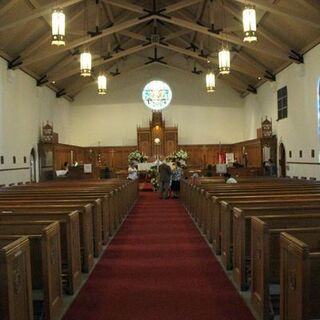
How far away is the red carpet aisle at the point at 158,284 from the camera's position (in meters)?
4.42

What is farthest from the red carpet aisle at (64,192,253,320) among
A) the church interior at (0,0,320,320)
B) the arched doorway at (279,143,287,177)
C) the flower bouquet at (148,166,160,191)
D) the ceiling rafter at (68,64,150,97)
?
the ceiling rafter at (68,64,150,97)

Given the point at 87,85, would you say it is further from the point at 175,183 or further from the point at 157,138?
the point at 175,183

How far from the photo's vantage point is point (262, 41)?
16.9 m

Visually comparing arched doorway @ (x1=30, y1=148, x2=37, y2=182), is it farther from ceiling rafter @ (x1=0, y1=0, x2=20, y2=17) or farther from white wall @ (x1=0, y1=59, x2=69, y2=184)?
ceiling rafter @ (x1=0, y1=0, x2=20, y2=17)

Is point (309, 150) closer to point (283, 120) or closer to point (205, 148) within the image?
point (283, 120)

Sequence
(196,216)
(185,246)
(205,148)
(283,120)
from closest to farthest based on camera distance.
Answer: (185,246) < (196,216) < (283,120) < (205,148)

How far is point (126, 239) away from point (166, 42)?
14747mm

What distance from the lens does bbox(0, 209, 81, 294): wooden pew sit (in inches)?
200

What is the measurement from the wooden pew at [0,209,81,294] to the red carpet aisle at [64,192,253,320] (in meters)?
0.18

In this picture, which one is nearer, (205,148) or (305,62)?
(305,62)

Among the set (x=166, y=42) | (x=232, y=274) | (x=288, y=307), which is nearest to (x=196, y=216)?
(x=232, y=274)

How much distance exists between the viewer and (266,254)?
13.6 ft

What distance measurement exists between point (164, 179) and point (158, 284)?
10.8 meters

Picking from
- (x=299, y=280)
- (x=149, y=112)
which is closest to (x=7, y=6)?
(x=299, y=280)
